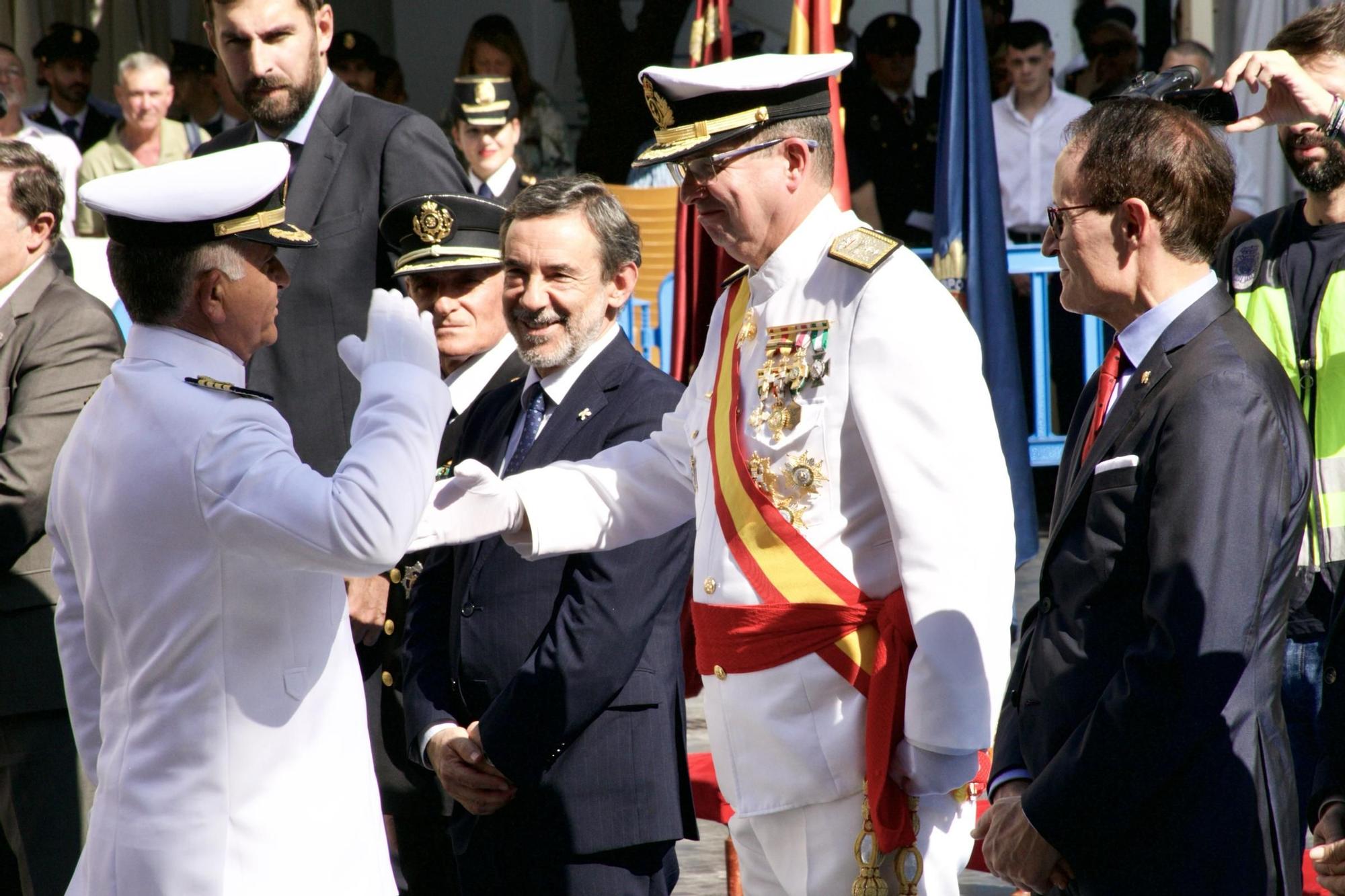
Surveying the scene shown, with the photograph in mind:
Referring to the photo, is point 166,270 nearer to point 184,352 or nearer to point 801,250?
point 184,352

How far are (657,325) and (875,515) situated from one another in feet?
18.3

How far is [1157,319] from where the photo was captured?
2580 millimetres

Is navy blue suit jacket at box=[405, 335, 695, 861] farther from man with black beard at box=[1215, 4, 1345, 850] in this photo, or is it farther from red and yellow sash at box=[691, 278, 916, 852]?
man with black beard at box=[1215, 4, 1345, 850]

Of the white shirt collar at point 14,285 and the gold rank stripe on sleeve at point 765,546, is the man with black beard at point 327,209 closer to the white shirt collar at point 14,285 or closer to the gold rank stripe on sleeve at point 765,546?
the white shirt collar at point 14,285

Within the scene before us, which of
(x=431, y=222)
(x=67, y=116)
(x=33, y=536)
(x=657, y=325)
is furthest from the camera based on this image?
(x=67, y=116)

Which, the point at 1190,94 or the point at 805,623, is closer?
the point at 805,623

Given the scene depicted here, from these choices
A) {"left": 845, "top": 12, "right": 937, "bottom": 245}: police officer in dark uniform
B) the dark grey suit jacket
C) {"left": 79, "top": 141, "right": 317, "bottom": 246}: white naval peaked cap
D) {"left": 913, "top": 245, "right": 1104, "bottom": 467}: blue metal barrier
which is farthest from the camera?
{"left": 845, "top": 12, "right": 937, "bottom": 245}: police officer in dark uniform

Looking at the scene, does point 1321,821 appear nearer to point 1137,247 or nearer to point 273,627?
point 1137,247

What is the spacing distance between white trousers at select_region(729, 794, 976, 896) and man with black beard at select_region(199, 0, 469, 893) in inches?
50.4

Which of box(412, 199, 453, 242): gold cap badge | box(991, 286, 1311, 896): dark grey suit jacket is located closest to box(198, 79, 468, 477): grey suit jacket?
box(412, 199, 453, 242): gold cap badge

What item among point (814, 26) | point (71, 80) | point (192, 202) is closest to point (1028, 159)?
point (814, 26)

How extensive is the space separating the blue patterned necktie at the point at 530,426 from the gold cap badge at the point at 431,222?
512 mm

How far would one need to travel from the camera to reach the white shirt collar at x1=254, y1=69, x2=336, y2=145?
3.96m

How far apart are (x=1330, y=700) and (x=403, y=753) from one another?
2.04 meters
